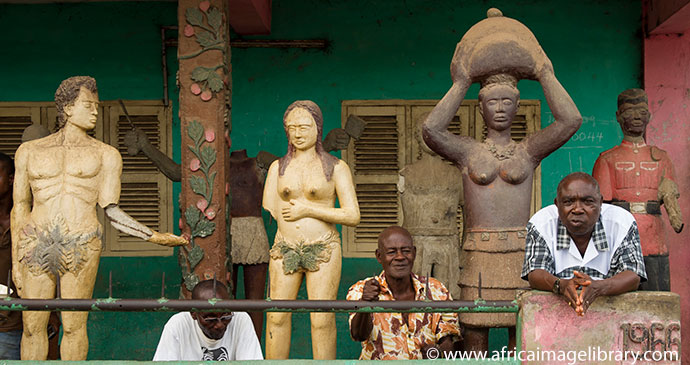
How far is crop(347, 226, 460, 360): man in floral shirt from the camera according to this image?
420cm

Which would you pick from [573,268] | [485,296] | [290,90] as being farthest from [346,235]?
[573,268]

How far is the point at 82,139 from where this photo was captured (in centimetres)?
476

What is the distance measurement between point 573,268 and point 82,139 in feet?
9.41

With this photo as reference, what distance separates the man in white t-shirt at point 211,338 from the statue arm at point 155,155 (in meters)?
2.07

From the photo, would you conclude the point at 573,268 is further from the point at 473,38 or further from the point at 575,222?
the point at 473,38

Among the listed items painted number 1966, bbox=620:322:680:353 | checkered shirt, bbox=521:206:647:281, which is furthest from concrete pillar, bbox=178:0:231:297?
painted number 1966, bbox=620:322:680:353

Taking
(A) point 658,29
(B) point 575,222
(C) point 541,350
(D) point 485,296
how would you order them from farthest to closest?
(A) point 658,29
(D) point 485,296
(B) point 575,222
(C) point 541,350

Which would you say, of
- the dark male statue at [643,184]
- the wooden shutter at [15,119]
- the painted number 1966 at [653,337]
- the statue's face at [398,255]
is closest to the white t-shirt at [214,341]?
the statue's face at [398,255]

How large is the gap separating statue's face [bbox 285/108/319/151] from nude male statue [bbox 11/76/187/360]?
2.92 feet

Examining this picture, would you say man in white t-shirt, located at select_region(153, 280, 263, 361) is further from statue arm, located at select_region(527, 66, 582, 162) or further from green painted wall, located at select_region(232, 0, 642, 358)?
green painted wall, located at select_region(232, 0, 642, 358)

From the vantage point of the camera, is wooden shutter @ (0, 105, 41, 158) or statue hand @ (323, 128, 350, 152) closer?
statue hand @ (323, 128, 350, 152)

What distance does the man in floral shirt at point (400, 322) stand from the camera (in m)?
4.20

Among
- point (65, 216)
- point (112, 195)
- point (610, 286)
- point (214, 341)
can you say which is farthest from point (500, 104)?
point (65, 216)

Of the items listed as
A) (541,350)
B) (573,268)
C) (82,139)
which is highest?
(82,139)
